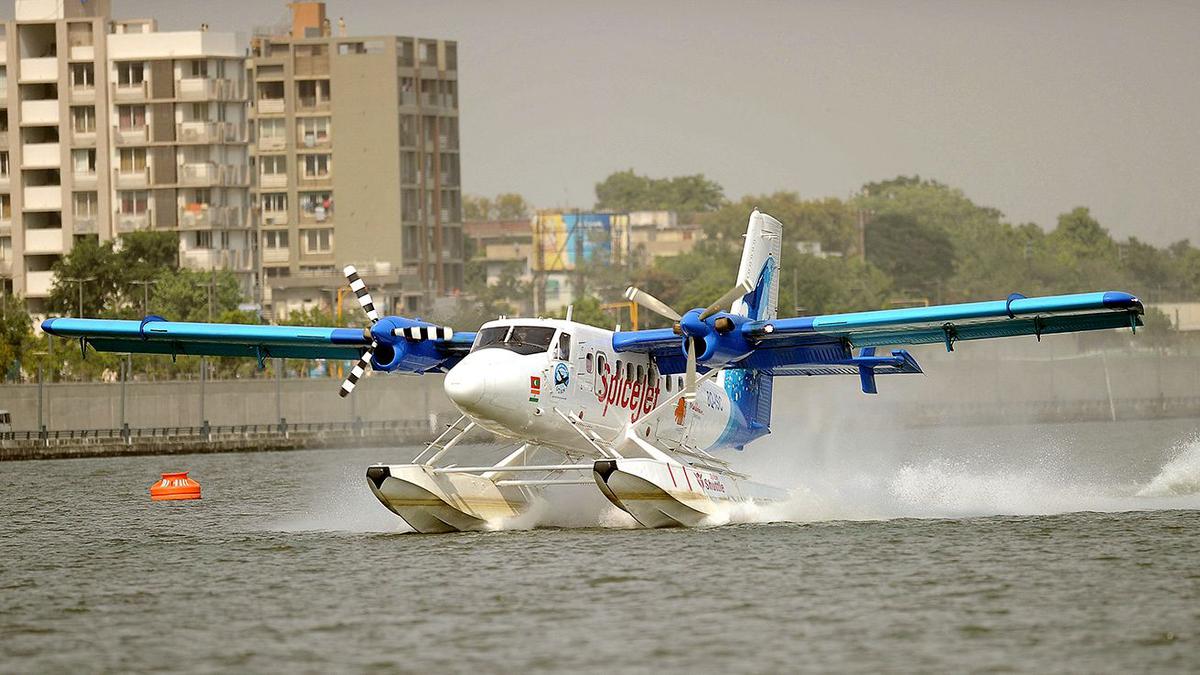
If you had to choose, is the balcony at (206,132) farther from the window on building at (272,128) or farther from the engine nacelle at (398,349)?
the engine nacelle at (398,349)

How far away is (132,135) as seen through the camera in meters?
112

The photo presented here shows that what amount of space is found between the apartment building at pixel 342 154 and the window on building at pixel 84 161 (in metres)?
15.8

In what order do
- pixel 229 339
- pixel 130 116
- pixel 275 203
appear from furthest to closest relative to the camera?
pixel 275 203 < pixel 130 116 < pixel 229 339

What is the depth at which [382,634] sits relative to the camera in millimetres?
19328

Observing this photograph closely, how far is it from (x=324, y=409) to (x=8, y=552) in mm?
56792

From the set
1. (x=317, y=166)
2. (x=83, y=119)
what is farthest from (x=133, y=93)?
(x=317, y=166)

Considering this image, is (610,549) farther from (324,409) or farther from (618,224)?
(618,224)

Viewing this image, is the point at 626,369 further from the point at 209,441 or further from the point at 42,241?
the point at 42,241

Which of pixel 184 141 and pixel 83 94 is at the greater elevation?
pixel 83 94

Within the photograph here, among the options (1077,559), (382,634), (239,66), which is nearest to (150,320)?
(382,634)

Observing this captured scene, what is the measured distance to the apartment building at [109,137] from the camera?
360 feet

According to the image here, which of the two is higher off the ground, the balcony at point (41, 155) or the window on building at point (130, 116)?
the window on building at point (130, 116)

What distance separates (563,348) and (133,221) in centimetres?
9133

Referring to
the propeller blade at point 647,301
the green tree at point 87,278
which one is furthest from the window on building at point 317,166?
the propeller blade at point 647,301
